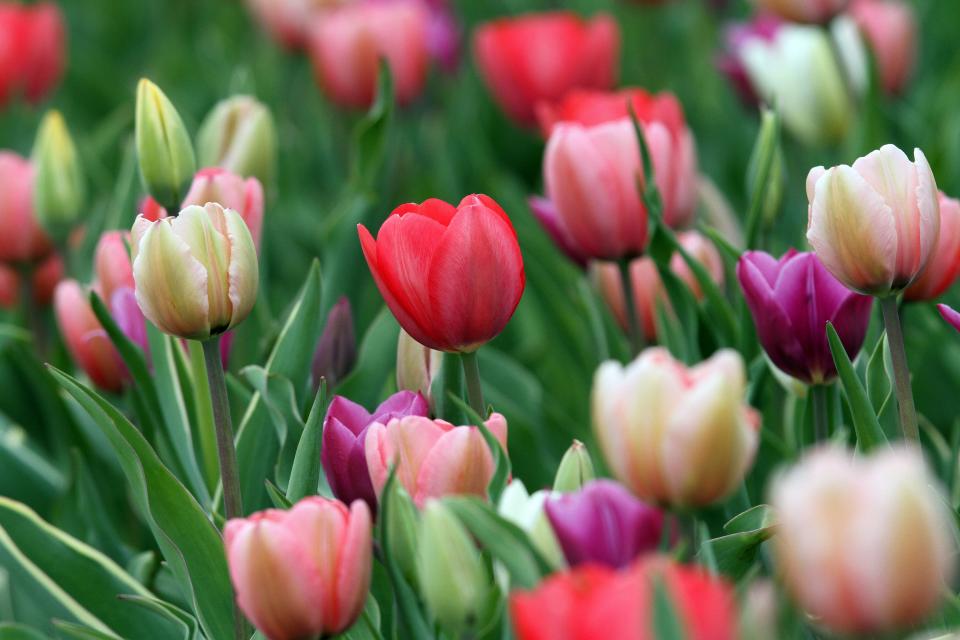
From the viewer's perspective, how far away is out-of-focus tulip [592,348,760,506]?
0.51m

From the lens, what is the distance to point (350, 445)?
70 centimetres

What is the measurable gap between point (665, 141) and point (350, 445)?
0.48 m

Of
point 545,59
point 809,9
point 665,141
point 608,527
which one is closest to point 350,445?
point 608,527

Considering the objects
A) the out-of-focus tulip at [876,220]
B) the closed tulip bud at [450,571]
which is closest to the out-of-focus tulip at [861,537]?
the closed tulip bud at [450,571]

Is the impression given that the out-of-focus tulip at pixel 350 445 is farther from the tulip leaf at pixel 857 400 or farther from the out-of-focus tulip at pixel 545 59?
the out-of-focus tulip at pixel 545 59

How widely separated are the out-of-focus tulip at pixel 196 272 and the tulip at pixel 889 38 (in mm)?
1143

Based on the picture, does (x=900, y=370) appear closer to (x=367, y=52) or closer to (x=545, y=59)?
(x=545, y=59)

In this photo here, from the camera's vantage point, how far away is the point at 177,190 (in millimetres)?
941

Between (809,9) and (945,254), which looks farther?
(809,9)

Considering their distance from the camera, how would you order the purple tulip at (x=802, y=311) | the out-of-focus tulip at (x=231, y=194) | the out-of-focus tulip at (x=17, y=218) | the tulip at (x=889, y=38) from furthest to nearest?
the tulip at (x=889, y=38) → the out-of-focus tulip at (x=17, y=218) → the out-of-focus tulip at (x=231, y=194) → the purple tulip at (x=802, y=311)

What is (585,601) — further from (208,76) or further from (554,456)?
(208,76)

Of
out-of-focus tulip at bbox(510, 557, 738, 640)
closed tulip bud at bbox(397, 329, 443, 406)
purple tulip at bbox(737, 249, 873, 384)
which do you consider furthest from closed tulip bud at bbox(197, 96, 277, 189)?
out-of-focus tulip at bbox(510, 557, 738, 640)

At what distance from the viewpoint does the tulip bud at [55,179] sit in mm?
1171

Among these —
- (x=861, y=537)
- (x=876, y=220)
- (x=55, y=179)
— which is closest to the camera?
(x=861, y=537)
